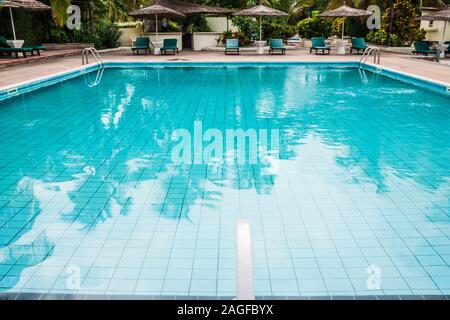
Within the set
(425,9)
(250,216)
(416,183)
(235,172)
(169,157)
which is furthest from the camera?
(425,9)

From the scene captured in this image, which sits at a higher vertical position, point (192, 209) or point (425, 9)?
point (425, 9)

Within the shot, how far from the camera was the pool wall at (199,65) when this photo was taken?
10.4 metres

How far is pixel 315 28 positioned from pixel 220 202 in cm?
2196

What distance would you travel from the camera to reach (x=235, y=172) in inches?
223

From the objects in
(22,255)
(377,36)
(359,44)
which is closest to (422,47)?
(359,44)

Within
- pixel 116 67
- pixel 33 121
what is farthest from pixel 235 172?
pixel 116 67

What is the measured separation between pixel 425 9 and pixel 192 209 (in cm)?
2621

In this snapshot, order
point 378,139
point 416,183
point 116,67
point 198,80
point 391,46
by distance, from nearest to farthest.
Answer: point 416,183 < point 378,139 < point 198,80 < point 116,67 < point 391,46

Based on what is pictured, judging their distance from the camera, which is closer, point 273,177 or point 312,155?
point 273,177

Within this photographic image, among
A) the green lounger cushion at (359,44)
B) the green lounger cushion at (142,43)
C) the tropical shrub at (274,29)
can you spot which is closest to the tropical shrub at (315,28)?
the tropical shrub at (274,29)

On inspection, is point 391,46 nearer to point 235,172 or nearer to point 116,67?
point 116,67

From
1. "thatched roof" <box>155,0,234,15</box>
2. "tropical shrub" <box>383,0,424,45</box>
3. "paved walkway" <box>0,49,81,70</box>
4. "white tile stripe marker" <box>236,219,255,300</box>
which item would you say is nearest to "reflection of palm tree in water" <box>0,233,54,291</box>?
"white tile stripe marker" <box>236,219,255,300</box>

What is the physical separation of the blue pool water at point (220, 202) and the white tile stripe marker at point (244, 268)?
113cm

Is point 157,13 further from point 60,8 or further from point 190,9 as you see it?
point 60,8
